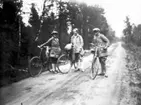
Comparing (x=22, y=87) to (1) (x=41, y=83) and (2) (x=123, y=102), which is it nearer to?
(1) (x=41, y=83)

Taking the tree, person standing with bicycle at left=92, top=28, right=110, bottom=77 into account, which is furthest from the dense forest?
the tree

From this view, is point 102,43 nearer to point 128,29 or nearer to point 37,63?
point 37,63

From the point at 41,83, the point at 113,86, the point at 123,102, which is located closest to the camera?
the point at 123,102

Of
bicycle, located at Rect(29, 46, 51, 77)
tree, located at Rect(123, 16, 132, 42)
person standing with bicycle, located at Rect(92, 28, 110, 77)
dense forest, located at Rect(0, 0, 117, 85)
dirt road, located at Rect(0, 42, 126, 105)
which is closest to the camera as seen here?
dirt road, located at Rect(0, 42, 126, 105)

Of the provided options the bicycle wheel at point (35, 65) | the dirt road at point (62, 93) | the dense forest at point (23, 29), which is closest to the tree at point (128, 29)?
the dense forest at point (23, 29)

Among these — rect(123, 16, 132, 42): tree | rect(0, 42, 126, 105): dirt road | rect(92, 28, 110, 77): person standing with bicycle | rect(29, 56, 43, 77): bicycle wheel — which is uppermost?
rect(123, 16, 132, 42): tree

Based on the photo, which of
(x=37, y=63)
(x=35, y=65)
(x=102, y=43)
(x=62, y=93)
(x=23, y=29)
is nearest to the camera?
(x=62, y=93)

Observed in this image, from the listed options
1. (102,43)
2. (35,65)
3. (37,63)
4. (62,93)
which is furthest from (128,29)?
(62,93)

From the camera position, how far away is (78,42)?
8.10m

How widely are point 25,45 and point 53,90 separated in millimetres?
12161

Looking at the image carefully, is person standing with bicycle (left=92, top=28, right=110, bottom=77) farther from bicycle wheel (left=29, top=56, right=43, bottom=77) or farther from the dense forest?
the dense forest

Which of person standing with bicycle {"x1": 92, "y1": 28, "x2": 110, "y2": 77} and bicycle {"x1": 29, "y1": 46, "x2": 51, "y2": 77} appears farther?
bicycle {"x1": 29, "y1": 46, "x2": 51, "y2": 77}

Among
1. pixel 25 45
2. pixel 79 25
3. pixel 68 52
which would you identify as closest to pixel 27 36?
pixel 25 45

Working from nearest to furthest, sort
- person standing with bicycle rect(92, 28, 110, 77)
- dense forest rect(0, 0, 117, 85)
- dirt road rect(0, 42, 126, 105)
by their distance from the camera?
1. dirt road rect(0, 42, 126, 105)
2. person standing with bicycle rect(92, 28, 110, 77)
3. dense forest rect(0, 0, 117, 85)
